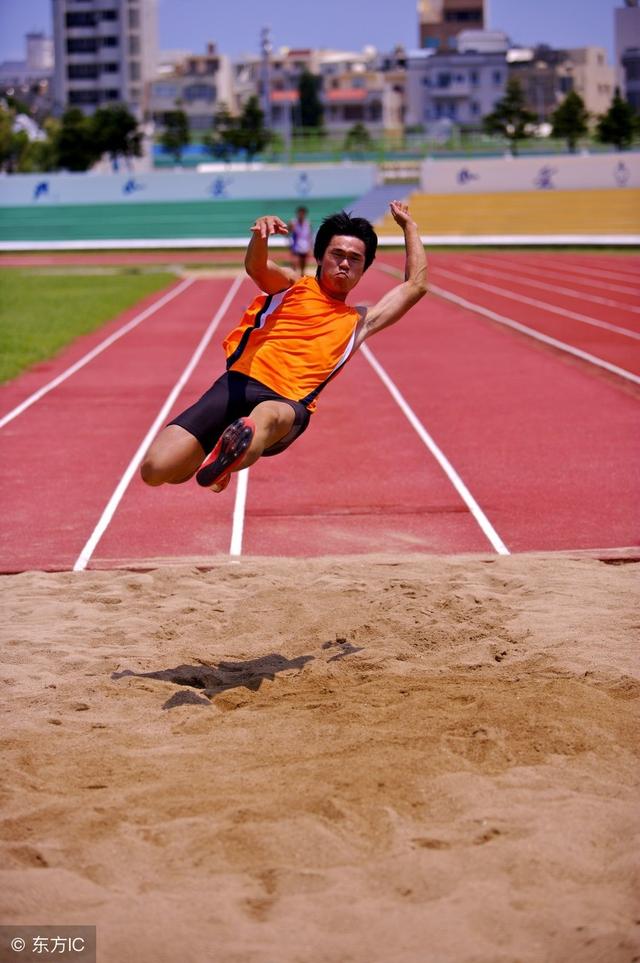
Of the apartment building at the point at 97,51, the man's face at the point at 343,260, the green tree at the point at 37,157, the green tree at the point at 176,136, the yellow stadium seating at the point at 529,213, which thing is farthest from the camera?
the apartment building at the point at 97,51

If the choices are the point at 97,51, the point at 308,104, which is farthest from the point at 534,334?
the point at 308,104

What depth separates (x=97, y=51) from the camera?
9956cm

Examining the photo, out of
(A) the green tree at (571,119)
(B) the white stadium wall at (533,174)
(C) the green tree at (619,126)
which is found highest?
(A) the green tree at (571,119)

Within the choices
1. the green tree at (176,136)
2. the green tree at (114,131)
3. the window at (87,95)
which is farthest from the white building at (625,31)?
the window at (87,95)

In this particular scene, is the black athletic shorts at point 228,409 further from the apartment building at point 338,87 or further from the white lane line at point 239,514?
the apartment building at point 338,87

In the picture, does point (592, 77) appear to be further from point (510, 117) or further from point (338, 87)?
point (510, 117)

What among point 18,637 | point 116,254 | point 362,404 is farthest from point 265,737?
point 116,254

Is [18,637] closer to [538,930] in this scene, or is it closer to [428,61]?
[538,930]

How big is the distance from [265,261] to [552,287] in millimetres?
20592

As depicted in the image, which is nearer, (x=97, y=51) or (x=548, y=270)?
(x=548, y=270)

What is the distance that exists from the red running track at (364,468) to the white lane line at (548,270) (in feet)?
29.8

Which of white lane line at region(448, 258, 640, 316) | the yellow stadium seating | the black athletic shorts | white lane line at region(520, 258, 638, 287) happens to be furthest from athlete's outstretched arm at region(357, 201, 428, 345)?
the yellow stadium seating

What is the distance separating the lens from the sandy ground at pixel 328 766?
3029mm

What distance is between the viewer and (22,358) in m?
15.5
